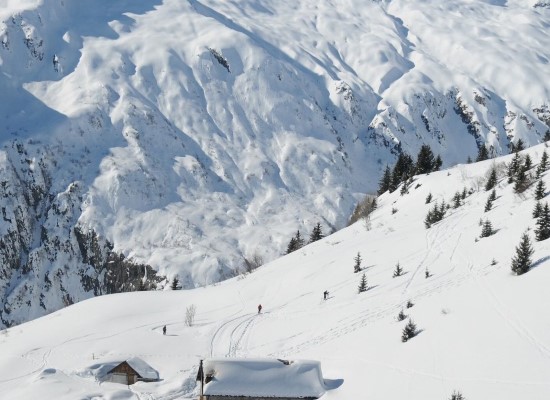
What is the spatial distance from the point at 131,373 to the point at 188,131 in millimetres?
105996

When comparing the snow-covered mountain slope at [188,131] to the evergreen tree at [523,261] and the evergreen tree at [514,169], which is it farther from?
the evergreen tree at [523,261]

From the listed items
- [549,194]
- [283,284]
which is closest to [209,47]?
[283,284]

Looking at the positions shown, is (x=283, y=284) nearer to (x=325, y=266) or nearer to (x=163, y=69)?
(x=325, y=266)

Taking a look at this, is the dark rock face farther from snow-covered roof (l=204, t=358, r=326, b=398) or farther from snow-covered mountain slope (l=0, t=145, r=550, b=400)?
snow-covered roof (l=204, t=358, r=326, b=398)

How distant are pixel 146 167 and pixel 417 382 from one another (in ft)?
352

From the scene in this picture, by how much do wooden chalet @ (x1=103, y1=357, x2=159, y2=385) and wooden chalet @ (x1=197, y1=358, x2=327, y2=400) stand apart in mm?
11065

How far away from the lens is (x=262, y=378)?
77.3ft

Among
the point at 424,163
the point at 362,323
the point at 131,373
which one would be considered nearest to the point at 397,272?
the point at 362,323

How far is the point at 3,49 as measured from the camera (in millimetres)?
139000

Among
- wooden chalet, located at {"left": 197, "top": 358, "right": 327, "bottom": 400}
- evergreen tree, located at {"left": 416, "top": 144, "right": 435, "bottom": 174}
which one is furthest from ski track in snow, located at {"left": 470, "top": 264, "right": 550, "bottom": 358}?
evergreen tree, located at {"left": 416, "top": 144, "right": 435, "bottom": 174}

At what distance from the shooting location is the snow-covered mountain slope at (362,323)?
64.1 feet

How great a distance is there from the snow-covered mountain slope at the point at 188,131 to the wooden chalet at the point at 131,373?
2510 inches

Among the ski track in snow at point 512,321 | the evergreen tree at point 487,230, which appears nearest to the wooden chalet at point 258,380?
the ski track in snow at point 512,321

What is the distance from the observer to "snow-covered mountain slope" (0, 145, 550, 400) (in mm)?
Result: 19531
